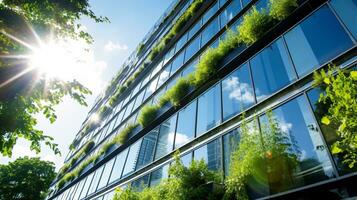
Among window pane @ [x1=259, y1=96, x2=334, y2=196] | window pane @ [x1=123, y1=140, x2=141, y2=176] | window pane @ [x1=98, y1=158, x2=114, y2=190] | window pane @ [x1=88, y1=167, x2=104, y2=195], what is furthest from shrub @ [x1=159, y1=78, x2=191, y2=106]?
window pane @ [x1=88, y1=167, x2=104, y2=195]

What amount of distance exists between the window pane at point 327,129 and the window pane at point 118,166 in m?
12.4

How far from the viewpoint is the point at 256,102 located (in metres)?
7.99

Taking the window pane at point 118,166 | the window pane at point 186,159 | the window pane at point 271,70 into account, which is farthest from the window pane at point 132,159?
the window pane at point 271,70

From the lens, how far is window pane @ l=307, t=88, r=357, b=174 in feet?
15.9

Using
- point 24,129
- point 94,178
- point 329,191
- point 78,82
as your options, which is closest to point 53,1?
point 78,82

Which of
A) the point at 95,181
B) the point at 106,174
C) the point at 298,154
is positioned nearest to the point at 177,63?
the point at 106,174

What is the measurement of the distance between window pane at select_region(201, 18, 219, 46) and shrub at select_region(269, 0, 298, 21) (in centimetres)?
522

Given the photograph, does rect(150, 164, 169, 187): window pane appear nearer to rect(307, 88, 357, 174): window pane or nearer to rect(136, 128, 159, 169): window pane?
rect(136, 128, 159, 169): window pane

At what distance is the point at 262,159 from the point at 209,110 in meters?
4.81

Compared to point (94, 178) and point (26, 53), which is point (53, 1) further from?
point (94, 178)

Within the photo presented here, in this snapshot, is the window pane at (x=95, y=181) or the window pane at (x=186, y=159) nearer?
the window pane at (x=186, y=159)

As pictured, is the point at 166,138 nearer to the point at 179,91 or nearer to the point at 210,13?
the point at 179,91

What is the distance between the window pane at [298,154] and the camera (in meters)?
5.33

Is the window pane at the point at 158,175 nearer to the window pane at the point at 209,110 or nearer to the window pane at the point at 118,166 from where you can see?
the window pane at the point at 209,110
